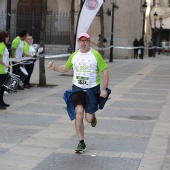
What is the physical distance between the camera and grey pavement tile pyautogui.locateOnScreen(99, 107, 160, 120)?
37.7 ft

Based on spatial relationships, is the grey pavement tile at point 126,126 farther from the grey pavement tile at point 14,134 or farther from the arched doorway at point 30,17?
the arched doorway at point 30,17

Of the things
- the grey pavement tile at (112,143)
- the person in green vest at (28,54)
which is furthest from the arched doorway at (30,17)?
the grey pavement tile at (112,143)

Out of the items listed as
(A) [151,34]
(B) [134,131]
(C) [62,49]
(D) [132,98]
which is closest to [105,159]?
(B) [134,131]

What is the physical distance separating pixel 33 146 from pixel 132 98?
6629 mm

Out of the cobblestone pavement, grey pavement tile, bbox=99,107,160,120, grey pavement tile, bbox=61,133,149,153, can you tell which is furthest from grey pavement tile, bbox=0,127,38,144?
grey pavement tile, bbox=99,107,160,120

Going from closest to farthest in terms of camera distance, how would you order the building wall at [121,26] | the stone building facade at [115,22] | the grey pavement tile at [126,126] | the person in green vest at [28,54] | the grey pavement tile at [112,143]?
1. the grey pavement tile at [112,143]
2. the grey pavement tile at [126,126]
3. the person in green vest at [28,54]
4. the stone building facade at [115,22]
5. the building wall at [121,26]

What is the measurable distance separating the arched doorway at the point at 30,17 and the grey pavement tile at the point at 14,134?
1111 inches

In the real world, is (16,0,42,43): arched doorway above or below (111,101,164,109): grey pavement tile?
above

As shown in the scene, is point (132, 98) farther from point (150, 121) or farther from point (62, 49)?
point (62, 49)

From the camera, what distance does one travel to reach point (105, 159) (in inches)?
297

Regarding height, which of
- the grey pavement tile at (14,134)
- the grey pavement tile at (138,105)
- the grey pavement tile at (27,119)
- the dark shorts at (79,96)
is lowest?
Answer: the grey pavement tile at (138,105)

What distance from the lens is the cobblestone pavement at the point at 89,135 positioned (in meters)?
7.33

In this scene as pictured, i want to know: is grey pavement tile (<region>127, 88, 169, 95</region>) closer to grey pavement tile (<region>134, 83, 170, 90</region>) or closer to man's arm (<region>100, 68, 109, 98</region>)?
grey pavement tile (<region>134, 83, 170, 90</region>)

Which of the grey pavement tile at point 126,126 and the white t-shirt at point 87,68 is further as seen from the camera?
the grey pavement tile at point 126,126
